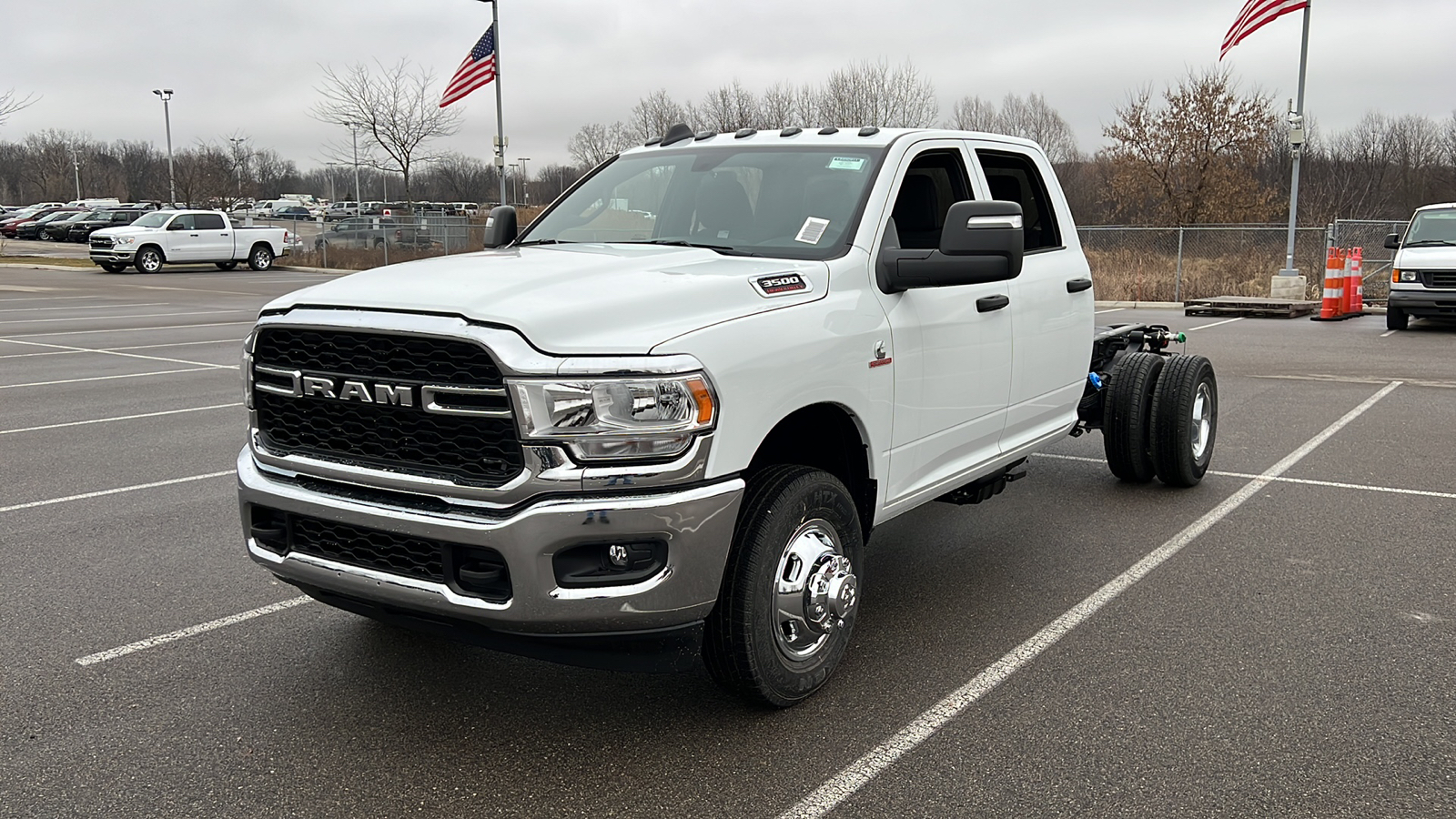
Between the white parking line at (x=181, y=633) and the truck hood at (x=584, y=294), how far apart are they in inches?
65.4

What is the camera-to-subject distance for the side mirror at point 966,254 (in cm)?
405

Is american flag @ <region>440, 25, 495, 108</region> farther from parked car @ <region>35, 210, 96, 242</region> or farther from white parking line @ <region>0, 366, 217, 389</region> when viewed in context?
parked car @ <region>35, 210, 96, 242</region>

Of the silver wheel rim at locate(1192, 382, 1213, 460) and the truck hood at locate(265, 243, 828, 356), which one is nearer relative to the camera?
the truck hood at locate(265, 243, 828, 356)

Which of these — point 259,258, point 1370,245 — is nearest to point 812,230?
point 1370,245

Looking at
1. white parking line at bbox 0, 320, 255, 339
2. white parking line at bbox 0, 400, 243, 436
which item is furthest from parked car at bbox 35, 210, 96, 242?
white parking line at bbox 0, 400, 243, 436

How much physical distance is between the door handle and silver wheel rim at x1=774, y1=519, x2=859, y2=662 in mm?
1356

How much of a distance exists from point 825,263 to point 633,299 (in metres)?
0.88

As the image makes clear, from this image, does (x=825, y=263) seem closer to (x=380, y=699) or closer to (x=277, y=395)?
(x=277, y=395)

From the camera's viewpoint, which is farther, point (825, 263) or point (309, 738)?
point (825, 263)

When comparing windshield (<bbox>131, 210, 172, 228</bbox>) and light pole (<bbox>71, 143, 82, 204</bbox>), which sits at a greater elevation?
light pole (<bbox>71, 143, 82, 204</bbox>)

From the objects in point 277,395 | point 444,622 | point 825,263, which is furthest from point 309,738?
point 825,263

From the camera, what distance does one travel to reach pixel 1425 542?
5.87 m

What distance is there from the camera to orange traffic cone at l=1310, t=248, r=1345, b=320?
1991 cm

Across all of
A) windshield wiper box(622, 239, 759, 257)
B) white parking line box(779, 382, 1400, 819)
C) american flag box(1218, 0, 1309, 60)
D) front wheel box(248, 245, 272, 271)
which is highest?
american flag box(1218, 0, 1309, 60)
